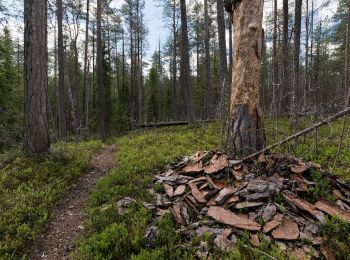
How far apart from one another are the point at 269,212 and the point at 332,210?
3.17ft

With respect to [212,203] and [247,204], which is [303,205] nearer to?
[247,204]

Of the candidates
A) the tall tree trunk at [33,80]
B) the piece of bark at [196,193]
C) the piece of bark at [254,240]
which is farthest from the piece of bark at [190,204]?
the tall tree trunk at [33,80]

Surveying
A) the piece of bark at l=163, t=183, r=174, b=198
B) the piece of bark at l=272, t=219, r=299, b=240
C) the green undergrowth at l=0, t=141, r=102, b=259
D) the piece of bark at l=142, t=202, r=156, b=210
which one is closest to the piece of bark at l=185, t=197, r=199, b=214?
the piece of bark at l=163, t=183, r=174, b=198

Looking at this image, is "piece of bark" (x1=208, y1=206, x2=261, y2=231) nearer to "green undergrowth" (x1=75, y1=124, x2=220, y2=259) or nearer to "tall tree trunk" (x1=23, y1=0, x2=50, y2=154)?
"green undergrowth" (x1=75, y1=124, x2=220, y2=259)

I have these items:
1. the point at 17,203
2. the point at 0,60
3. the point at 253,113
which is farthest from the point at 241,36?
the point at 0,60

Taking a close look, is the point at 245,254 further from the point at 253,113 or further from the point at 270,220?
the point at 253,113

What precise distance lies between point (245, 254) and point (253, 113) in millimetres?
3220

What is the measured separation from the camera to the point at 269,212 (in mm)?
3879

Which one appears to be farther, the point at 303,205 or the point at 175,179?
the point at 175,179

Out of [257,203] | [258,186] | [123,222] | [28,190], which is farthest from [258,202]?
[28,190]

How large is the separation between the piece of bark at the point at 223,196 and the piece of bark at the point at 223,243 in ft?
2.48

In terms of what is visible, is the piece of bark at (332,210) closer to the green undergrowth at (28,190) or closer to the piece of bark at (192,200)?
the piece of bark at (192,200)

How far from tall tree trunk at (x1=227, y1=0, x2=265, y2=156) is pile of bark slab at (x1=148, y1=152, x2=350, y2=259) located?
56 centimetres

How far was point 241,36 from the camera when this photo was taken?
5.77 meters
